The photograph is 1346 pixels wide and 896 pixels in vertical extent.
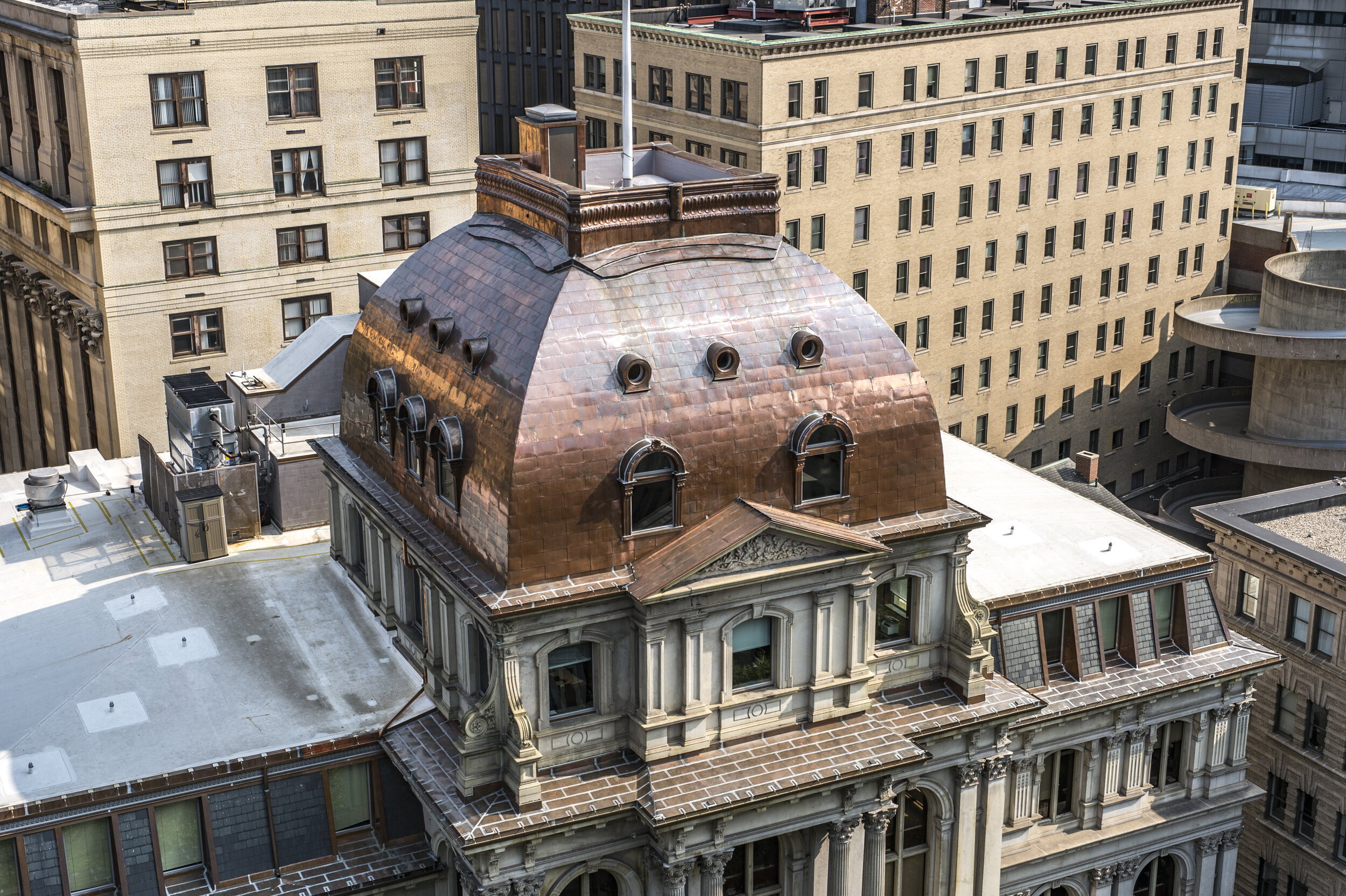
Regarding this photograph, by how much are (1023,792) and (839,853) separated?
13.0m

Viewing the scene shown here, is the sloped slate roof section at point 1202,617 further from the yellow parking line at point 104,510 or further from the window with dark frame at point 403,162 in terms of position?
the window with dark frame at point 403,162

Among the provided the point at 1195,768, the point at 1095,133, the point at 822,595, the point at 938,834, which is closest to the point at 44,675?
the point at 822,595

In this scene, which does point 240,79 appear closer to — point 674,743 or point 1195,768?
point 674,743

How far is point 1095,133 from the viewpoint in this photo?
129500 mm

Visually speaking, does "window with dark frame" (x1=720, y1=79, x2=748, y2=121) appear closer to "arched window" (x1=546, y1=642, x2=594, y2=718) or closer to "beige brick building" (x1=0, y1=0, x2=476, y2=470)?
"beige brick building" (x1=0, y1=0, x2=476, y2=470)

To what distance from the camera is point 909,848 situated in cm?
6550

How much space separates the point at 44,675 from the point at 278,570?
11719mm

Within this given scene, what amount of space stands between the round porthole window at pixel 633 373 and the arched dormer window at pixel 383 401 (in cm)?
1133

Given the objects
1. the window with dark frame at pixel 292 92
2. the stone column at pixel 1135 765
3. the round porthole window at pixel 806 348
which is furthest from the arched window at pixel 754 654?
the window with dark frame at pixel 292 92

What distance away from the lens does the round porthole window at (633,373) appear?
54938mm

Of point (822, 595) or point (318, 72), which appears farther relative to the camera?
point (318, 72)

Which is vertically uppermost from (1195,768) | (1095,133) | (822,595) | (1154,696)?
(1095,133)

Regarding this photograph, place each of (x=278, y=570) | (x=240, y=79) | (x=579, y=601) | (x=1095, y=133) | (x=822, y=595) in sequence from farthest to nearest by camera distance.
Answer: (x=1095, y=133), (x=240, y=79), (x=278, y=570), (x=822, y=595), (x=579, y=601)

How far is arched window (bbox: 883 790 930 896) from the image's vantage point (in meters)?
64.8
